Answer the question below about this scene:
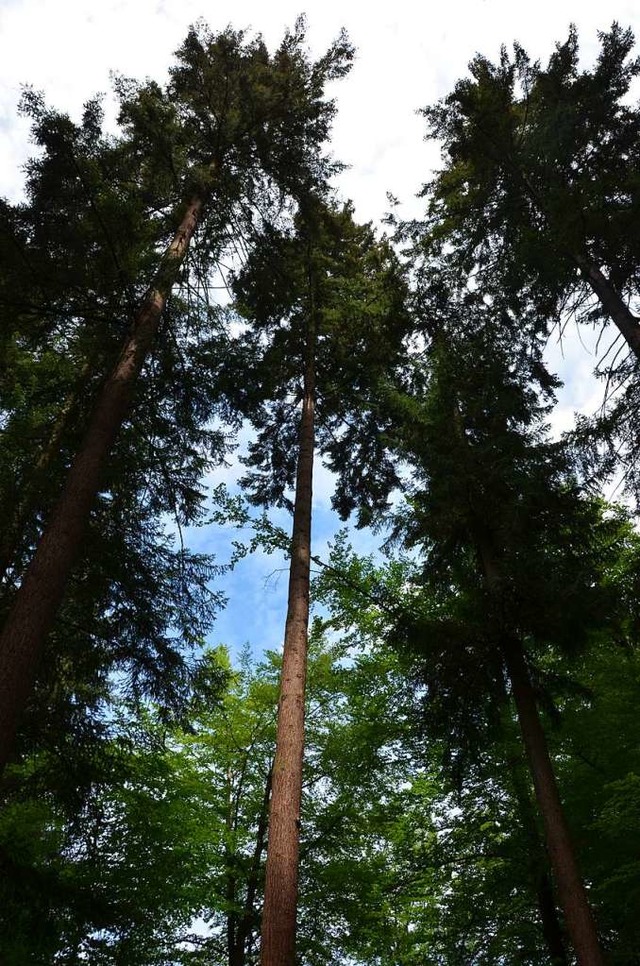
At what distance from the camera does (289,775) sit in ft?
20.7

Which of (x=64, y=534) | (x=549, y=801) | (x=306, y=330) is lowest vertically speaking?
(x=549, y=801)

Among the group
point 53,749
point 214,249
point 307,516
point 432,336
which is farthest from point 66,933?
point 432,336

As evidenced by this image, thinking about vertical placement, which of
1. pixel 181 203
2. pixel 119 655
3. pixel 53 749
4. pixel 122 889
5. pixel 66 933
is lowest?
pixel 66 933

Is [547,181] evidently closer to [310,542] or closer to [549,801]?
[310,542]

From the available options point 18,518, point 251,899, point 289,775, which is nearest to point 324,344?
point 18,518

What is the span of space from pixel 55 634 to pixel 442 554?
6.16 m

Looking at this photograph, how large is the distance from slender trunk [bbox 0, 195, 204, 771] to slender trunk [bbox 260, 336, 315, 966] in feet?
8.97

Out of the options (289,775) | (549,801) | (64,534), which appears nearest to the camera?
(289,775)

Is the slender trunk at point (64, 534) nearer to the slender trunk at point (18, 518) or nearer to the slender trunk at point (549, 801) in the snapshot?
the slender trunk at point (18, 518)

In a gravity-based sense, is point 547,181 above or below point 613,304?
above

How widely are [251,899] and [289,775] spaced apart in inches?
305

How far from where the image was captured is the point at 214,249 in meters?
11.5

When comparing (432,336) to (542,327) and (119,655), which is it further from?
(119,655)

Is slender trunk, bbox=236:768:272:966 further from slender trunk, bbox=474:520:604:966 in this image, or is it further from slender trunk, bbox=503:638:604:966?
slender trunk, bbox=503:638:604:966
